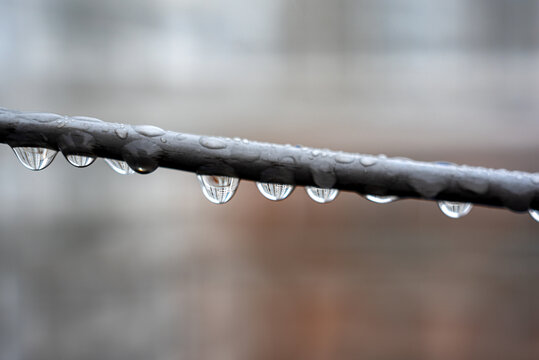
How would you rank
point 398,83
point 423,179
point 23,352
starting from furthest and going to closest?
point 398,83 → point 23,352 → point 423,179

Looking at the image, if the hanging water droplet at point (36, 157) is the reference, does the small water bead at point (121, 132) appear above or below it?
above

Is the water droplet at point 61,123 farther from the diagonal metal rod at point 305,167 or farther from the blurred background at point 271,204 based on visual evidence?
the blurred background at point 271,204

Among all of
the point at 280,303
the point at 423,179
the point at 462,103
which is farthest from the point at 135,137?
the point at 462,103

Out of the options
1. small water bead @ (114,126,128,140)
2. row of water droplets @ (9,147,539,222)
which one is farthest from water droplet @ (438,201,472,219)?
small water bead @ (114,126,128,140)

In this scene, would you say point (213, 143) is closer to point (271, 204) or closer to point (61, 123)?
point (61, 123)

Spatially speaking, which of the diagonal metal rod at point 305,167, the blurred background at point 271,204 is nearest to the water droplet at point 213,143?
the diagonal metal rod at point 305,167

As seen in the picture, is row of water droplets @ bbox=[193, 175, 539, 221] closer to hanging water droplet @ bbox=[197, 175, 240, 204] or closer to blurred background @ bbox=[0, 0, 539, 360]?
hanging water droplet @ bbox=[197, 175, 240, 204]

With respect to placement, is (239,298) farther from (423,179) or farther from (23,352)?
(423,179)
